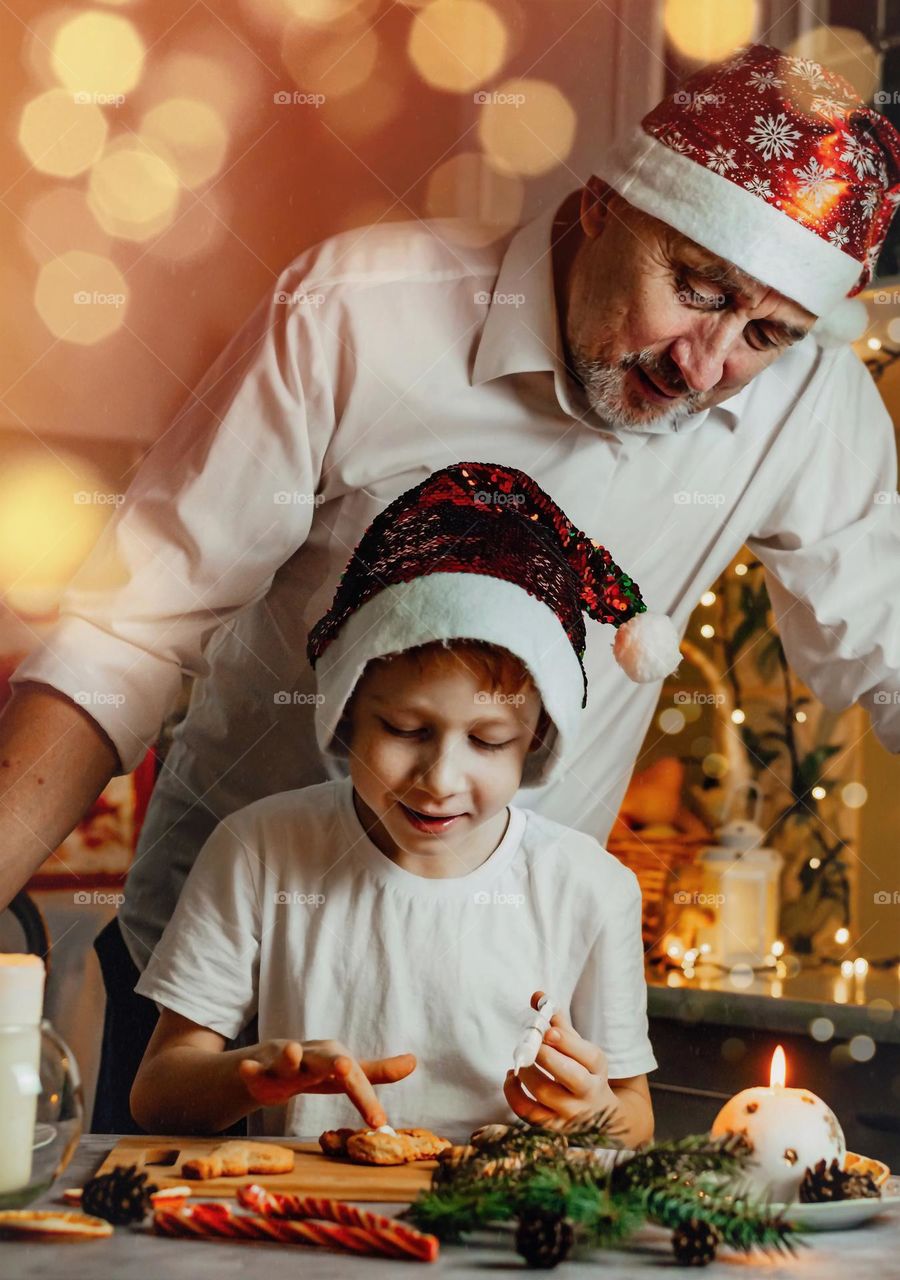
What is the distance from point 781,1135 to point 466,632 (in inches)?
13.6

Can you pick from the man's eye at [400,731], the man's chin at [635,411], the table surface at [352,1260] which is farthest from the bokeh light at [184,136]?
the table surface at [352,1260]

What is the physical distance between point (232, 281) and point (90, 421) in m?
0.15

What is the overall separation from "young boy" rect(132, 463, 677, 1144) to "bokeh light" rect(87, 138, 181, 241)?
0.99 ft

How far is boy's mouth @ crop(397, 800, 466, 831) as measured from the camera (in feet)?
2.94

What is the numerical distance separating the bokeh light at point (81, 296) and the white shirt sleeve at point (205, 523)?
9 centimetres

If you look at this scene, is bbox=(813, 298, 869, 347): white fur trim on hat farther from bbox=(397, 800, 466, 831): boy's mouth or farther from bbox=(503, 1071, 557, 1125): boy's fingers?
bbox=(503, 1071, 557, 1125): boy's fingers

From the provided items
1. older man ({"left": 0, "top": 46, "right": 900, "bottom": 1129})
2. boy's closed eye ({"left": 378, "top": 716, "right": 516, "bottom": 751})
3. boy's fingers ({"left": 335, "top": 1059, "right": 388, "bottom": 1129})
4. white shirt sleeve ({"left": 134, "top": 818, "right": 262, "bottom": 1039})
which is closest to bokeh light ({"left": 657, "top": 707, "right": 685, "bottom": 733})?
older man ({"left": 0, "top": 46, "right": 900, "bottom": 1129})

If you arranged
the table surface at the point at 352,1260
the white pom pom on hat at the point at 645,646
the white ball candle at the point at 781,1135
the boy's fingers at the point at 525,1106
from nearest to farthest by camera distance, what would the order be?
the table surface at the point at 352,1260, the white ball candle at the point at 781,1135, the boy's fingers at the point at 525,1106, the white pom pom on hat at the point at 645,646

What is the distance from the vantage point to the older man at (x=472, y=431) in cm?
98

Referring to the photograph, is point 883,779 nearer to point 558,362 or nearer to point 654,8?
point 558,362

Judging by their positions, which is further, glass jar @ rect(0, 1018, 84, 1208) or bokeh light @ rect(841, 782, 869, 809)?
bokeh light @ rect(841, 782, 869, 809)

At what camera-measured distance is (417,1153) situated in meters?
0.77

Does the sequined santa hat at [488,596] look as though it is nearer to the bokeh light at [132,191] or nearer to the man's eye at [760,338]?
the man's eye at [760,338]

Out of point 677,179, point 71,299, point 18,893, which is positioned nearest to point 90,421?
point 71,299
